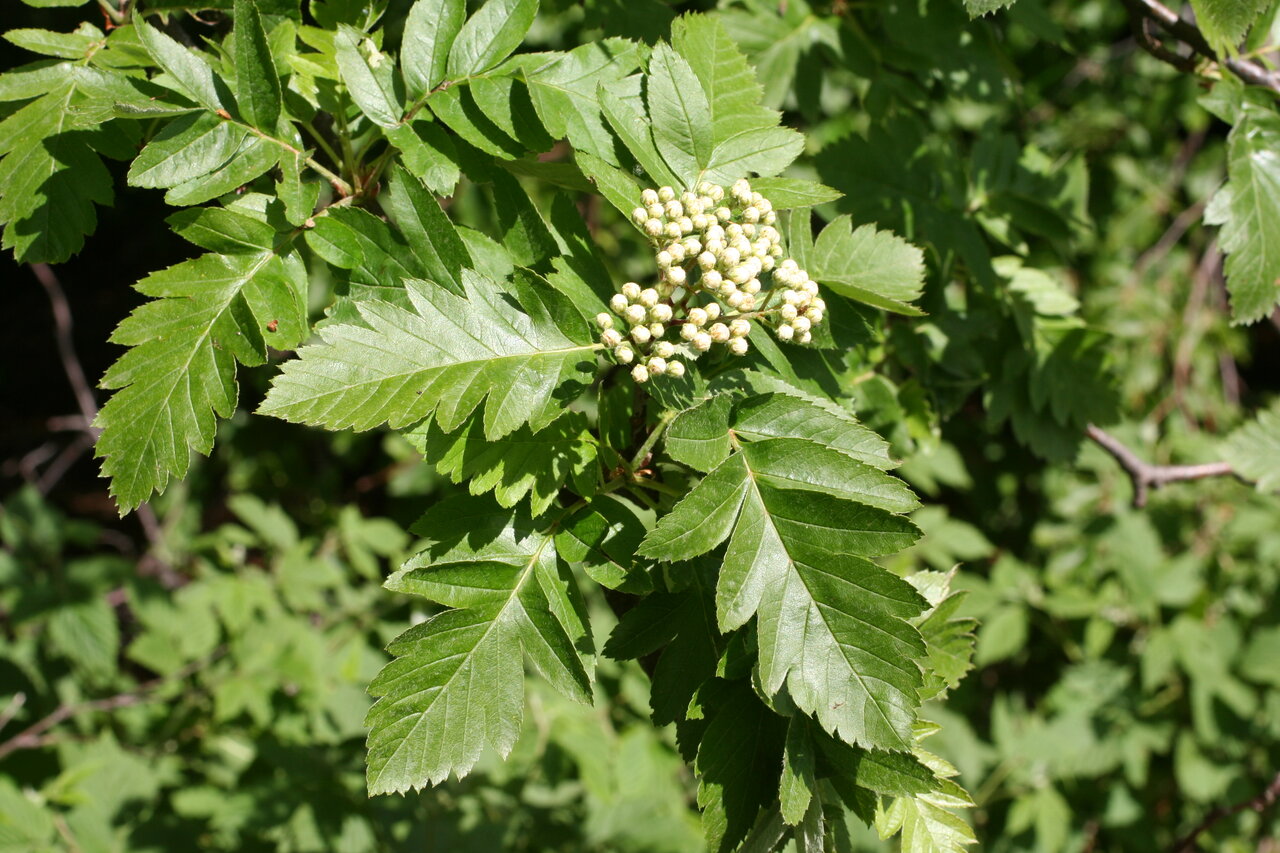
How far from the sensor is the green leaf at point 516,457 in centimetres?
129

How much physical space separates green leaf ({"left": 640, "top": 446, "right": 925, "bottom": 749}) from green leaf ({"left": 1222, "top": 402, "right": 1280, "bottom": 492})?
6.09 ft

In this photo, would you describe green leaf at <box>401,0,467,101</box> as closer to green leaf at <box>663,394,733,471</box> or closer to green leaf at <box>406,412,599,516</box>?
green leaf at <box>406,412,599,516</box>

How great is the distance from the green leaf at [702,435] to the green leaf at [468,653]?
275 millimetres

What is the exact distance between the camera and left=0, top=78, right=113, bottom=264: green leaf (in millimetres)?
1397

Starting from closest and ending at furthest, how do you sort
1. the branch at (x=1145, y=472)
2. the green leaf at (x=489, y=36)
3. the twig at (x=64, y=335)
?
1. the green leaf at (x=489, y=36)
2. the branch at (x=1145, y=472)
3. the twig at (x=64, y=335)

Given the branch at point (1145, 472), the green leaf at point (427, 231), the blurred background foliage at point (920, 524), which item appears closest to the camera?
the green leaf at point (427, 231)

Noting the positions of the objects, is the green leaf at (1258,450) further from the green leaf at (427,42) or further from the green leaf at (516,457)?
the green leaf at (427,42)

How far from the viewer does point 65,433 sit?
5.06 meters

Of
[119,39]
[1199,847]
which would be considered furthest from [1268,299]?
[1199,847]

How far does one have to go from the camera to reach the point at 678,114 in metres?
1.40

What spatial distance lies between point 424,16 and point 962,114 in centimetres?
348

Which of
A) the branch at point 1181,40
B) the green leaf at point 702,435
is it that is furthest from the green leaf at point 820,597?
the branch at point 1181,40

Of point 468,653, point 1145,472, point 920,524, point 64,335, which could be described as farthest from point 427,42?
point 64,335

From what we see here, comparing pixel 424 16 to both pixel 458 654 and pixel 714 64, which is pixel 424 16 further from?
pixel 458 654
